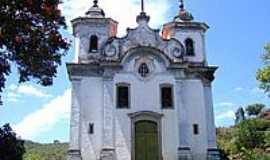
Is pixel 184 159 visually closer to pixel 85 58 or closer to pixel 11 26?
pixel 85 58

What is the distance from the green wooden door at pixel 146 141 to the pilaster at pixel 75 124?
3345 mm

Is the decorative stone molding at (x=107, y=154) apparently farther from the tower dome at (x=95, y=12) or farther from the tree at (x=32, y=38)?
the tree at (x=32, y=38)

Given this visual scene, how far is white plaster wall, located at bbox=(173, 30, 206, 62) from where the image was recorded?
2938 centimetres

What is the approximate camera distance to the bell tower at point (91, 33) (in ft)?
93.8

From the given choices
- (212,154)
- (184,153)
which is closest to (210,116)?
(212,154)

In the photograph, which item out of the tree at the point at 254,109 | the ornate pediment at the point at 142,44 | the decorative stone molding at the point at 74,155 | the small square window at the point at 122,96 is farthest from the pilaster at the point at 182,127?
the tree at the point at 254,109

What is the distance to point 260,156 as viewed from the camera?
31.2 meters

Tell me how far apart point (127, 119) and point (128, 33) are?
5.48 meters

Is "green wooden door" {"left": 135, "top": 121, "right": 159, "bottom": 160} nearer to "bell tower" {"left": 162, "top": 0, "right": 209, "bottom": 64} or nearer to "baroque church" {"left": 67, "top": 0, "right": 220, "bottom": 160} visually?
"baroque church" {"left": 67, "top": 0, "right": 220, "bottom": 160}

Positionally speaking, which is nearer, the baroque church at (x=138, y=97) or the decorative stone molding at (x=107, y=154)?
the decorative stone molding at (x=107, y=154)

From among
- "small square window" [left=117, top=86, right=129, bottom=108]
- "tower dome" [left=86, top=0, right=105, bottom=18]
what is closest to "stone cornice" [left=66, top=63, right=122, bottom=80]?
"small square window" [left=117, top=86, right=129, bottom=108]

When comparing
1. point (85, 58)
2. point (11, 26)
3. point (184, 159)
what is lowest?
point (184, 159)

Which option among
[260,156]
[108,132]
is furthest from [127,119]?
[260,156]

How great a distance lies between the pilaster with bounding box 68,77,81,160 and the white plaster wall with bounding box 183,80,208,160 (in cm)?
634
